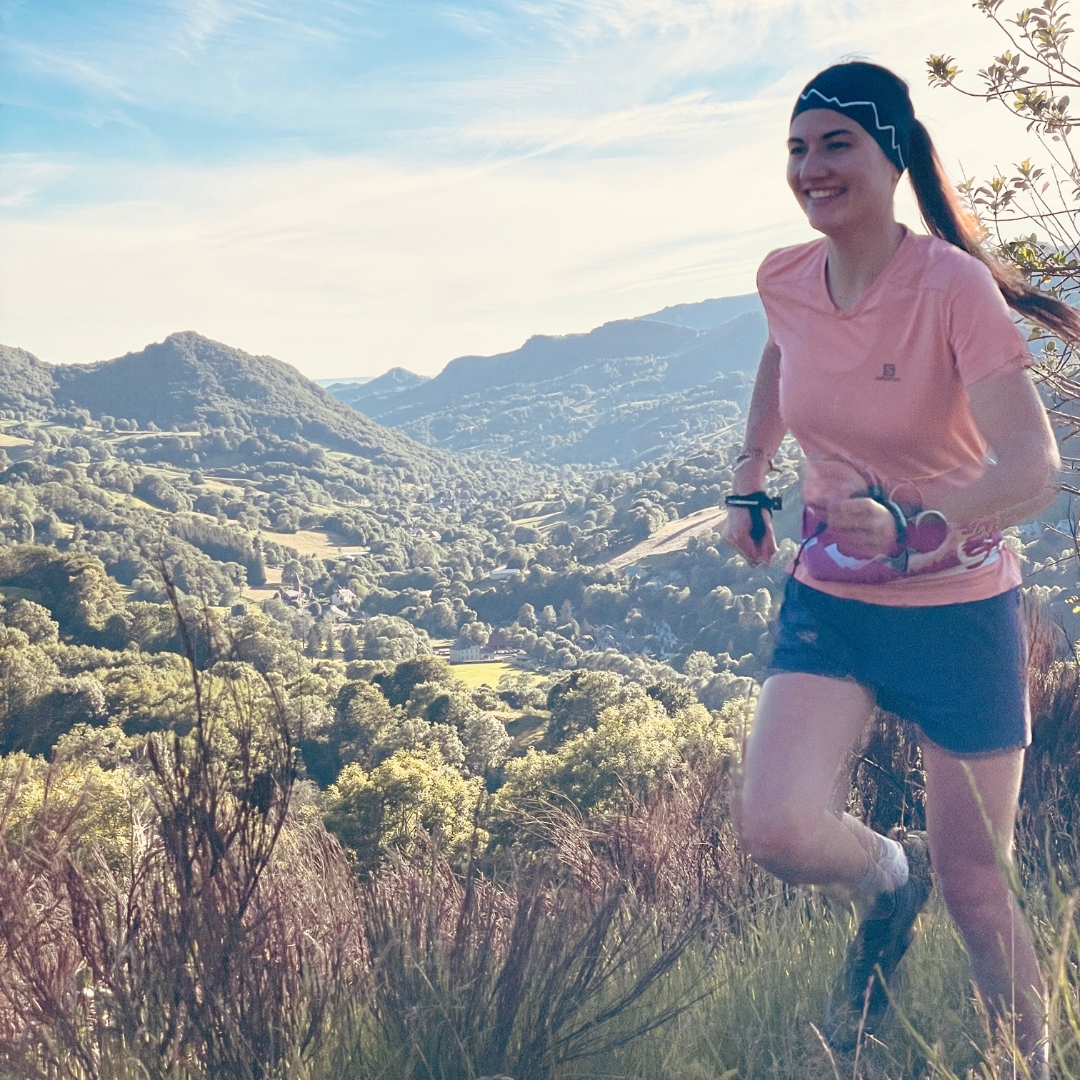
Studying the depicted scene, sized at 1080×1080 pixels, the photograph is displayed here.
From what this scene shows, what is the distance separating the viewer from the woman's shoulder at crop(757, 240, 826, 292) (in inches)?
65.4

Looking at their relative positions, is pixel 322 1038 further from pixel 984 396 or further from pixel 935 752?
pixel 984 396

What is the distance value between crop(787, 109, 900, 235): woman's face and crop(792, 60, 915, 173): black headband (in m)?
0.01

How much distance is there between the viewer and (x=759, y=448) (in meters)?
1.87

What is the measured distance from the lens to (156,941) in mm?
1531

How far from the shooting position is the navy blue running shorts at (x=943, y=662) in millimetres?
1460

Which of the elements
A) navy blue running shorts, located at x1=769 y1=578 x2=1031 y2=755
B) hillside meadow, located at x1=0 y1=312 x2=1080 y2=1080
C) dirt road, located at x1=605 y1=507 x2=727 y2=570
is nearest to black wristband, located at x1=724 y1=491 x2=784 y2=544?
hillside meadow, located at x1=0 y1=312 x2=1080 y2=1080

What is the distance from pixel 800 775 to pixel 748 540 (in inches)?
17.9

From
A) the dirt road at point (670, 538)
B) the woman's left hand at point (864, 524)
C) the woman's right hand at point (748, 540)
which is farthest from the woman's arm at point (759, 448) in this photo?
the dirt road at point (670, 538)

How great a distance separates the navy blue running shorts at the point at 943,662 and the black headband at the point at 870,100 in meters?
0.68

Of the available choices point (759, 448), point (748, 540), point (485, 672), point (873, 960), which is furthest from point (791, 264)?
point (485, 672)

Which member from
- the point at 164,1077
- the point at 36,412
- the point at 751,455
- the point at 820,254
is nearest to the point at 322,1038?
the point at 164,1077

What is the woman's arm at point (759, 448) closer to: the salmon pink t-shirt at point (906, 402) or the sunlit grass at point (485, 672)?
the salmon pink t-shirt at point (906, 402)

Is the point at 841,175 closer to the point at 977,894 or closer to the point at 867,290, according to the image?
the point at 867,290

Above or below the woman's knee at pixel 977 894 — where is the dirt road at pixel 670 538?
below
